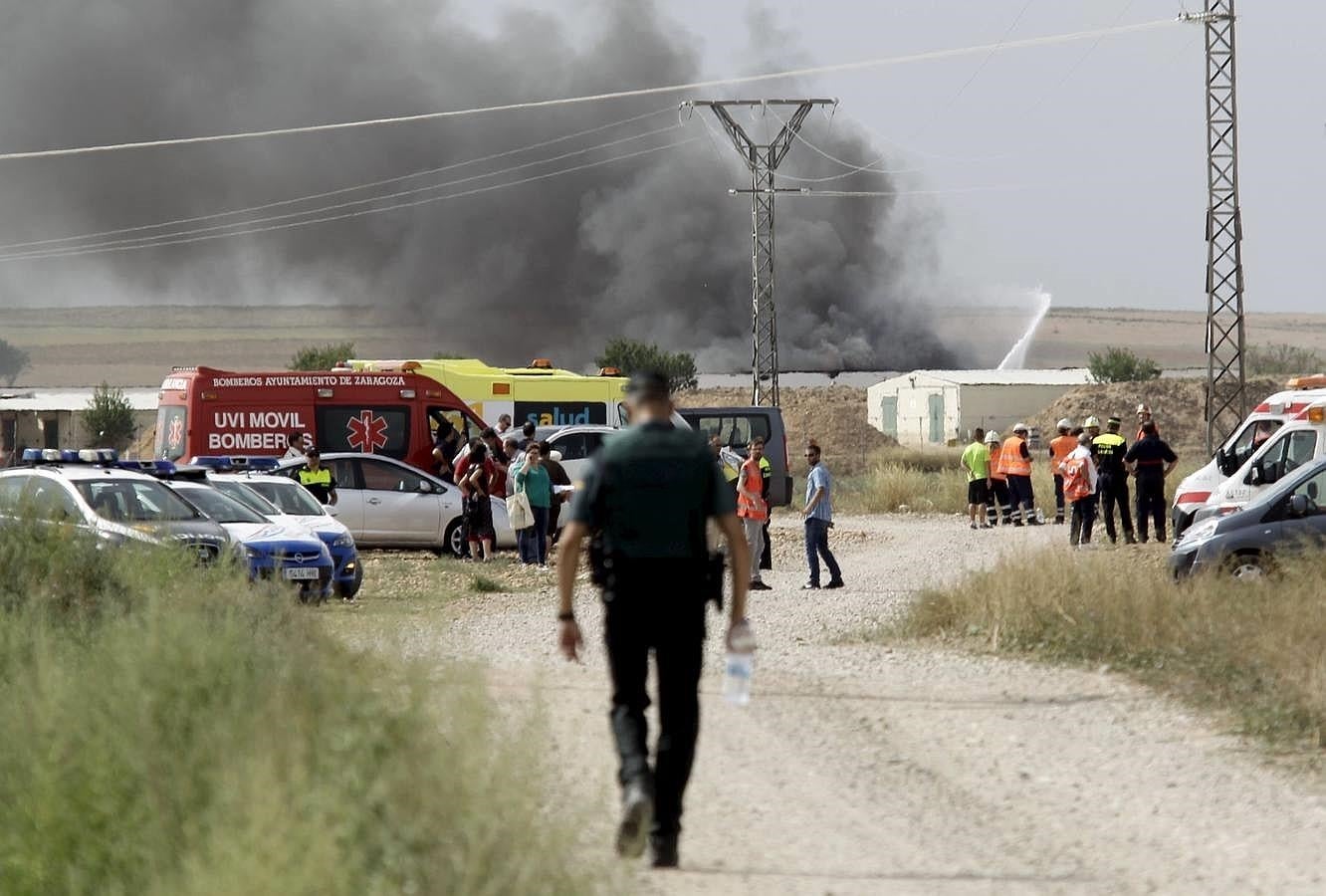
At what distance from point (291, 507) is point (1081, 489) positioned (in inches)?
342

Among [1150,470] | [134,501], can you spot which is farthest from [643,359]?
[134,501]

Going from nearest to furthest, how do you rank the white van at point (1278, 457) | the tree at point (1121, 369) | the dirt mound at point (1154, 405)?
the white van at point (1278, 457), the dirt mound at point (1154, 405), the tree at point (1121, 369)

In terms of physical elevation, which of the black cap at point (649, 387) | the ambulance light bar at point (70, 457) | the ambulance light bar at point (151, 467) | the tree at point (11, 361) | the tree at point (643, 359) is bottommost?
the black cap at point (649, 387)

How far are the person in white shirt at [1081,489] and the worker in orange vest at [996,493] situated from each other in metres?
6.00

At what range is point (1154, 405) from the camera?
72.9 m

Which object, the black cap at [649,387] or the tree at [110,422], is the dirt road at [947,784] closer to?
the black cap at [649,387]

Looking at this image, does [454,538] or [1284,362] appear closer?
[454,538]

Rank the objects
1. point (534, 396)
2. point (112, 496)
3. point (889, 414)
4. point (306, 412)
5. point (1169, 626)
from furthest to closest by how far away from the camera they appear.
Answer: point (889, 414) → point (534, 396) → point (306, 412) → point (112, 496) → point (1169, 626)

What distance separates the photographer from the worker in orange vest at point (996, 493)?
28109mm

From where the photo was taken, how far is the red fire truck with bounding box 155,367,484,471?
2425cm

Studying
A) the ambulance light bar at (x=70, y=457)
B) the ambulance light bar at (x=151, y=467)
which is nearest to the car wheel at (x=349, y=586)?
the ambulance light bar at (x=151, y=467)

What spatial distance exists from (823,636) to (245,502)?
6.64 metres

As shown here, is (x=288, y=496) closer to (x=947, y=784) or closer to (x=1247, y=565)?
(x=1247, y=565)

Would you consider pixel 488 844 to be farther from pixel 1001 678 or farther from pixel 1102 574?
pixel 1102 574
